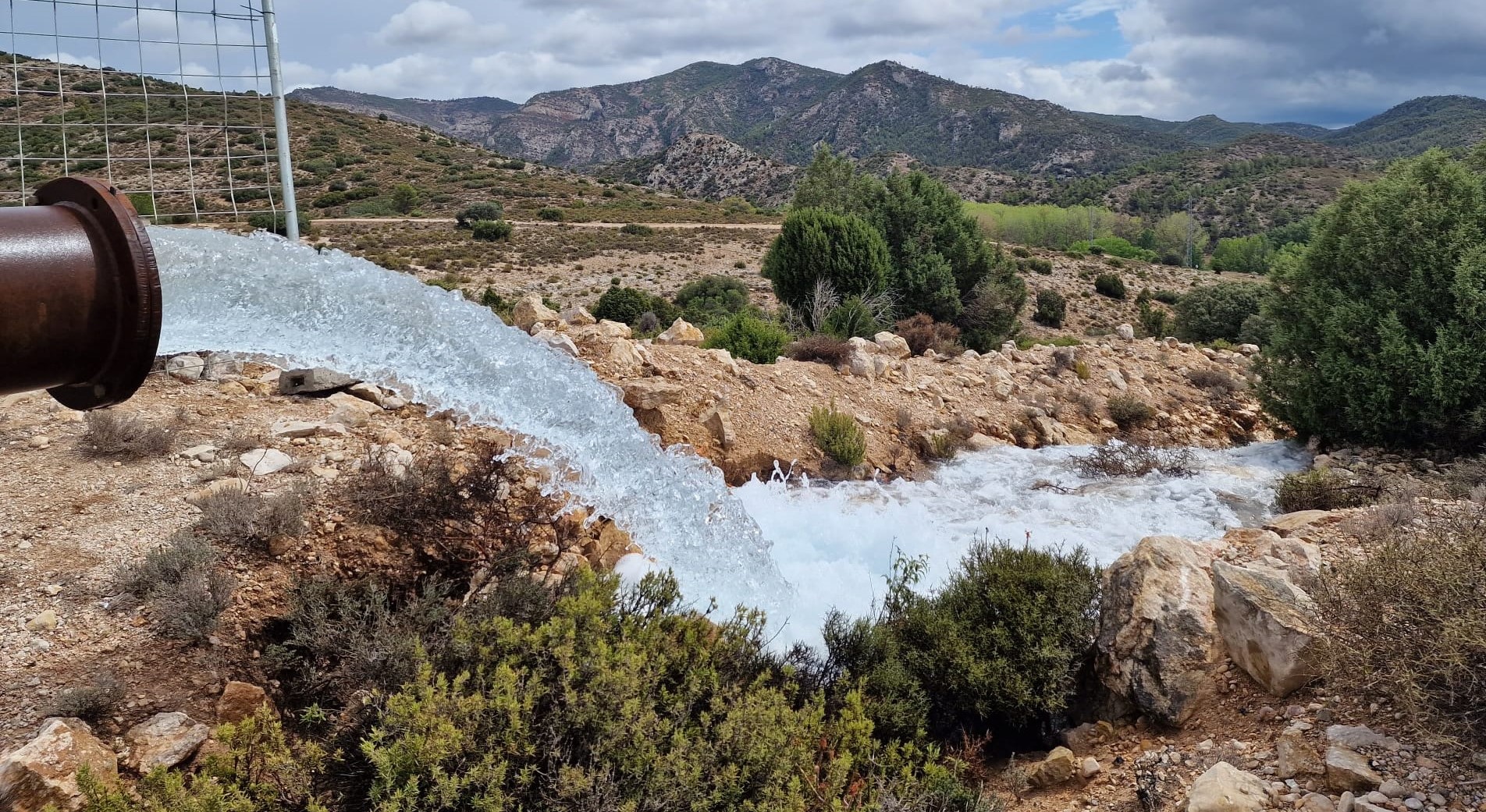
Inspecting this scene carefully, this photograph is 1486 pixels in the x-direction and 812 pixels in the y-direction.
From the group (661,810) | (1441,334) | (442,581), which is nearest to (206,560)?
(442,581)

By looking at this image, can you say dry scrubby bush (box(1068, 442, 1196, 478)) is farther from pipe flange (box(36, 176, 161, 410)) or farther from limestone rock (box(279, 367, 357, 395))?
pipe flange (box(36, 176, 161, 410))

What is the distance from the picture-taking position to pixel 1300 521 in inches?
212

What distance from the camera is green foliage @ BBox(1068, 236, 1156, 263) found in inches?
1620

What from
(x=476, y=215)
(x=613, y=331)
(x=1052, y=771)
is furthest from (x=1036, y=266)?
(x=1052, y=771)

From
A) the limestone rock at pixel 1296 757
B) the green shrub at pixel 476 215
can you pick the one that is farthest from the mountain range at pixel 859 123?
the limestone rock at pixel 1296 757

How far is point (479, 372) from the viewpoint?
563 cm

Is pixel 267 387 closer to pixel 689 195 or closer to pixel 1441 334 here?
pixel 1441 334

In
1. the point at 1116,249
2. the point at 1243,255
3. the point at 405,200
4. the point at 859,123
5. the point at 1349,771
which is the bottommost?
the point at 1349,771

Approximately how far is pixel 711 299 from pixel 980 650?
15.8 m

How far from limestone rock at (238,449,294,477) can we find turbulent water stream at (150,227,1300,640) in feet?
2.45

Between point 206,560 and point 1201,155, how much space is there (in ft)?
262

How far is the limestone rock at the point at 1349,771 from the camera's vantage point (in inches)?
115

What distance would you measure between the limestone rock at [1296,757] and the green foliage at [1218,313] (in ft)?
59.6

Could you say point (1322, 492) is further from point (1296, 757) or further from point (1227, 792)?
point (1227, 792)
